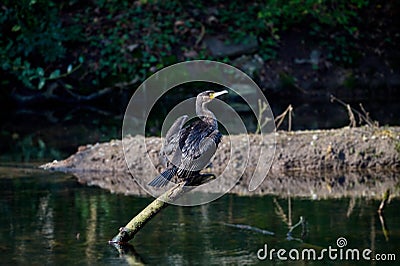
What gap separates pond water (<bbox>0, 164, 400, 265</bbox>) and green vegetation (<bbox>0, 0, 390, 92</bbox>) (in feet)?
27.6

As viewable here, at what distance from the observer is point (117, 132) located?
15.3m

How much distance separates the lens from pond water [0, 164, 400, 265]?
7566 millimetres

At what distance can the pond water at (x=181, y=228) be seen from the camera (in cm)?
757

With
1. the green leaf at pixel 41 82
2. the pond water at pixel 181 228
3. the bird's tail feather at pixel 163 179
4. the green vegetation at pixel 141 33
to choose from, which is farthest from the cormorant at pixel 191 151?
the green vegetation at pixel 141 33

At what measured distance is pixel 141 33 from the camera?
67.6ft

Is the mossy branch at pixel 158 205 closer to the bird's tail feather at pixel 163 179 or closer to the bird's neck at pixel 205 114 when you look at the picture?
the bird's tail feather at pixel 163 179

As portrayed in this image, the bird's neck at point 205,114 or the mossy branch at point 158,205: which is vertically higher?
the bird's neck at point 205,114

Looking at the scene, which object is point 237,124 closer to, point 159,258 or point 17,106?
point 17,106

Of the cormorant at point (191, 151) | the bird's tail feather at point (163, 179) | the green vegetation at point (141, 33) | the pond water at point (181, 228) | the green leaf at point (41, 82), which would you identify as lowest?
the pond water at point (181, 228)

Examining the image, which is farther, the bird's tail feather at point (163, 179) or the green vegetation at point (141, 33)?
the green vegetation at point (141, 33)

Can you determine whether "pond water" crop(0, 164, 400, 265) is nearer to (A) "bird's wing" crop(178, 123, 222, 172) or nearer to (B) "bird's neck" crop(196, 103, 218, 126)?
(A) "bird's wing" crop(178, 123, 222, 172)

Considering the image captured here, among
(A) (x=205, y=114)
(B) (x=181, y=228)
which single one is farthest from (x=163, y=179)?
(B) (x=181, y=228)

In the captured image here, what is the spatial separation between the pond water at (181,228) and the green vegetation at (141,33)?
8.40 m

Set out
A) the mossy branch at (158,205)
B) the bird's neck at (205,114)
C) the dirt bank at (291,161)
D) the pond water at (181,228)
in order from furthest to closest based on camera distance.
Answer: the dirt bank at (291,161) < the pond water at (181,228) < the bird's neck at (205,114) < the mossy branch at (158,205)
